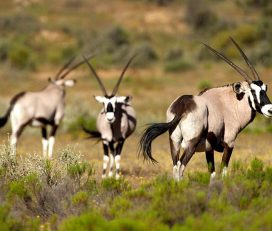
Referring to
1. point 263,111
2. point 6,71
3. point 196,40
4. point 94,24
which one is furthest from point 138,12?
point 263,111

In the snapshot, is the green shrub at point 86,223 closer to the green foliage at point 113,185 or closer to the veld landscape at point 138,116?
the veld landscape at point 138,116

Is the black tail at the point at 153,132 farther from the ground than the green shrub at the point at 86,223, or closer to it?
farther from the ground

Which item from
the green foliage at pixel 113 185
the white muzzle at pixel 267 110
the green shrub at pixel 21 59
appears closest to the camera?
the green foliage at pixel 113 185

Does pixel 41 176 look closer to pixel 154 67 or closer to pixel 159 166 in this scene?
pixel 159 166

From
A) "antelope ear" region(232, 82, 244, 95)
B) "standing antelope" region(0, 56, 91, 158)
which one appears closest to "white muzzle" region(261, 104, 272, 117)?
"antelope ear" region(232, 82, 244, 95)

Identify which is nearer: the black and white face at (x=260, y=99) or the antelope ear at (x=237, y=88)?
the black and white face at (x=260, y=99)

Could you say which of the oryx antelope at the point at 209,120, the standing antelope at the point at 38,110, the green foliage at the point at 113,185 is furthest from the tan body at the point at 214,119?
the standing antelope at the point at 38,110

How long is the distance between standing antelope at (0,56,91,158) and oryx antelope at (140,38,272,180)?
5061 mm

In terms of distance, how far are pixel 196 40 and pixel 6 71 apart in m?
19.9

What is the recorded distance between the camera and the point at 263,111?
8.79 metres

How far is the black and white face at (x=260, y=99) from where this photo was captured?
876 centimetres

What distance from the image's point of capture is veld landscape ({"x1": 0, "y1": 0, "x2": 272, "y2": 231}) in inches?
244

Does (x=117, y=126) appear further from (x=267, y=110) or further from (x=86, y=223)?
(x=86, y=223)

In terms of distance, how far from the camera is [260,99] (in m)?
8.86
